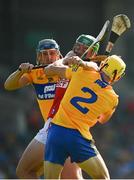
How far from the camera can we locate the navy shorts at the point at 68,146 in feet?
29.1

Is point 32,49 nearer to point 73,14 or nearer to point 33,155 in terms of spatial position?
point 73,14

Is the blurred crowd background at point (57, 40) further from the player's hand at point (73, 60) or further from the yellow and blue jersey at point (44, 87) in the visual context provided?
the player's hand at point (73, 60)

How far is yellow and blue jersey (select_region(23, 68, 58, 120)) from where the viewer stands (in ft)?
32.1

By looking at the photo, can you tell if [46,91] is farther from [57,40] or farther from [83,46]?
[57,40]

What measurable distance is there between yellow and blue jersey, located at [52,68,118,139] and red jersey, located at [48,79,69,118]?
52cm

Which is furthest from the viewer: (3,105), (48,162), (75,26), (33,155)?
(75,26)

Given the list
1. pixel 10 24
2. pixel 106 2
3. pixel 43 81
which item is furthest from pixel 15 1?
pixel 43 81

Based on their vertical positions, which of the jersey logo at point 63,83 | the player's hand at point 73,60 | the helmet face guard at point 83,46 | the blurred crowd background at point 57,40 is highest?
the player's hand at point 73,60

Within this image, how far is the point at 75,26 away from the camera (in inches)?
722

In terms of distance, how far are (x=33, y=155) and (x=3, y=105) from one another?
24.7 feet

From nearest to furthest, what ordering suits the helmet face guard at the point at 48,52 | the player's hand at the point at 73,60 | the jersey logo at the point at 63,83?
A: the player's hand at the point at 73,60 → the jersey logo at the point at 63,83 → the helmet face guard at the point at 48,52

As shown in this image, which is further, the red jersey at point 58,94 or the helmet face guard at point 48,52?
the helmet face guard at point 48,52

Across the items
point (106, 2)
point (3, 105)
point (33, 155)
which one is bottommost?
point (3, 105)

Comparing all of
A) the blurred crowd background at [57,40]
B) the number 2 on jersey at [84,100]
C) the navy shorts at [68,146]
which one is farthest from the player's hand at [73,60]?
the blurred crowd background at [57,40]
